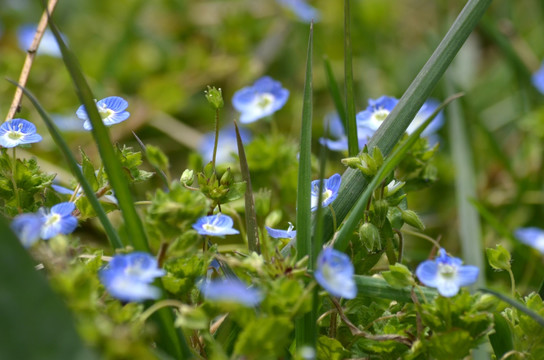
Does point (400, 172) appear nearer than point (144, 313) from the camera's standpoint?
No

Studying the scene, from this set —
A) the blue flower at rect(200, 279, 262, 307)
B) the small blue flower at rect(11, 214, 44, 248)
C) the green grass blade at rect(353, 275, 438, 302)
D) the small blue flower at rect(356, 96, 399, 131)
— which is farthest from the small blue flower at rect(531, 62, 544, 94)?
the small blue flower at rect(11, 214, 44, 248)

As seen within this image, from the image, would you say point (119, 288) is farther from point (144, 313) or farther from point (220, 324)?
point (220, 324)

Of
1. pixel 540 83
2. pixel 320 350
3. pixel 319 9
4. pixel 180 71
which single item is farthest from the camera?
pixel 319 9

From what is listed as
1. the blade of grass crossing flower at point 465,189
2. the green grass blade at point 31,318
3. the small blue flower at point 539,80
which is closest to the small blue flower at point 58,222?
the green grass blade at point 31,318

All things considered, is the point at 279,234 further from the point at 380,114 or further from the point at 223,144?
the point at 223,144

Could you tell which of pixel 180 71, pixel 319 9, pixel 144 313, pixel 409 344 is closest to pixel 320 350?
pixel 409 344

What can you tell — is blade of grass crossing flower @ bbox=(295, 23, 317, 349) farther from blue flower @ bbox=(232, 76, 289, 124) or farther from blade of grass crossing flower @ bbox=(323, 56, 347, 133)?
blue flower @ bbox=(232, 76, 289, 124)

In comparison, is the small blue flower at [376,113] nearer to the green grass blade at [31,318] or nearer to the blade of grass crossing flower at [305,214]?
the blade of grass crossing flower at [305,214]
